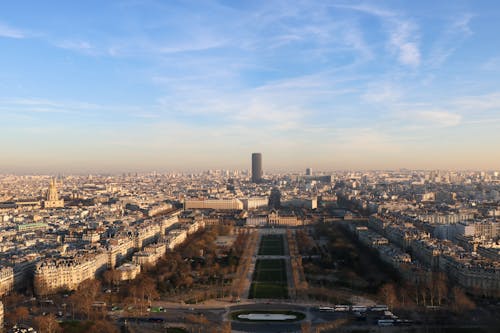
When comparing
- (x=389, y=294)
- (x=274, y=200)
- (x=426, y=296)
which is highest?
(x=274, y=200)

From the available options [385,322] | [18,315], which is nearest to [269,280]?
[385,322]

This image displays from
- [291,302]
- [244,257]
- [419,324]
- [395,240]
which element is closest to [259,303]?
[291,302]

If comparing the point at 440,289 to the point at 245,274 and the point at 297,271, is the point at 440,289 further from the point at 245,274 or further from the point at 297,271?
the point at 245,274

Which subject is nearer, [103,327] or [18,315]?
[103,327]

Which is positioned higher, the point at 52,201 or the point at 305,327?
the point at 52,201

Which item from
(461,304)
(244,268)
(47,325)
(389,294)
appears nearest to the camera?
(47,325)
